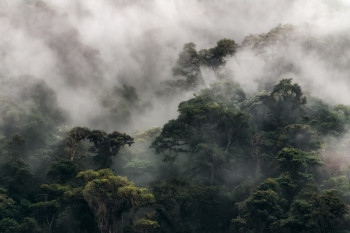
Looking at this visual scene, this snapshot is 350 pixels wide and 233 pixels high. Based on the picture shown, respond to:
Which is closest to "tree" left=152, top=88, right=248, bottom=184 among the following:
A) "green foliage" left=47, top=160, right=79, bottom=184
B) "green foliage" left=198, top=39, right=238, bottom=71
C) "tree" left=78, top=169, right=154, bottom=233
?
"green foliage" left=47, top=160, right=79, bottom=184

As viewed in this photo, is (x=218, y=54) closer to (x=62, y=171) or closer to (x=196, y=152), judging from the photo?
(x=196, y=152)

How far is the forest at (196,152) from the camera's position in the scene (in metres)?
32.1

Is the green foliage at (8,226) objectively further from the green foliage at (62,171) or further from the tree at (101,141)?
the tree at (101,141)

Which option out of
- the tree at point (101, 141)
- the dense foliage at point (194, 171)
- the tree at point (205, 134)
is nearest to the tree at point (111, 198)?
the dense foliage at point (194, 171)

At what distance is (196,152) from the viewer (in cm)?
3975

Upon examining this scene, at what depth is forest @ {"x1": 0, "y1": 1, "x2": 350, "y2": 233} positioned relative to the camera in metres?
32.1

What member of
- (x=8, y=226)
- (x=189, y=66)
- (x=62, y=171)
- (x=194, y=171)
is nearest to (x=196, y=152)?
(x=194, y=171)

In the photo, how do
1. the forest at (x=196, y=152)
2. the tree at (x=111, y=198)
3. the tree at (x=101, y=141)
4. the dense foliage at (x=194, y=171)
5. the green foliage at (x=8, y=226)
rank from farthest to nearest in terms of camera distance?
the tree at (x=101, y=141) → the green foliage at (x=8, y=226) → the forest at (x=196, y=152) → the dense foliage at (x=194, y=171) → the tree at (x=111, y=198)

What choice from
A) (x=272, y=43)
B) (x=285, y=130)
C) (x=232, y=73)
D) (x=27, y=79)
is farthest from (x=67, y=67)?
(x=285, y=130)

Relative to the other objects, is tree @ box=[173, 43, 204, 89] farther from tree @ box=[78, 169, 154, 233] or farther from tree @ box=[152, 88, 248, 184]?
tree @ box=[78, 169, 154, 233]

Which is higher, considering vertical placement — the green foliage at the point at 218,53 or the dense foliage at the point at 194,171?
the green foliage at the point at 218,53

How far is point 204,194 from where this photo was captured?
35.5m

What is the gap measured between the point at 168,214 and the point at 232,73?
73.9 feet

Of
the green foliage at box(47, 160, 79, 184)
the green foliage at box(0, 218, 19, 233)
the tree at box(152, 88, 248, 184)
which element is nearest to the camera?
the green foliage at box(0, 218, 19, 233)
